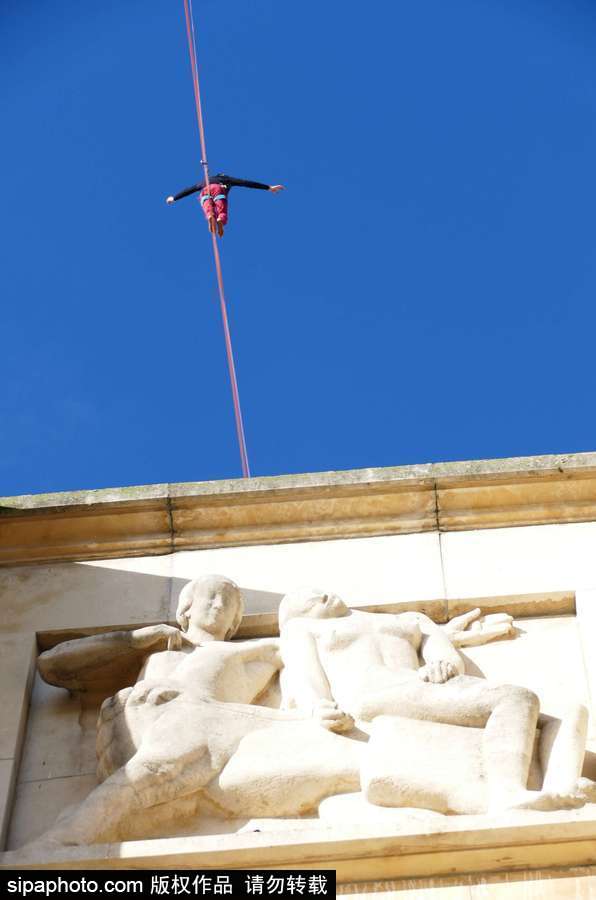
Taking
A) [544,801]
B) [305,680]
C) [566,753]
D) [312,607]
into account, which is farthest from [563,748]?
[312,607]

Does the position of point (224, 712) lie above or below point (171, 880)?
above

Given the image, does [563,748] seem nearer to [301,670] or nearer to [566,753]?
[566,753]

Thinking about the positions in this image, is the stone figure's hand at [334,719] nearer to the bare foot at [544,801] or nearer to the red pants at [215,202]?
the bare foot at [544,801]

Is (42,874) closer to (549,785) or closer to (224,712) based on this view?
(224,712)

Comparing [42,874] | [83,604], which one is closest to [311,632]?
[83,604]

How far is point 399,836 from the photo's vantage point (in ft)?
25.7

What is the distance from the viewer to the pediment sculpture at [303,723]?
26.7ft

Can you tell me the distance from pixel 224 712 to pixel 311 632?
0.83 meters

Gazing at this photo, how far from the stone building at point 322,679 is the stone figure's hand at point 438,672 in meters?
0.02

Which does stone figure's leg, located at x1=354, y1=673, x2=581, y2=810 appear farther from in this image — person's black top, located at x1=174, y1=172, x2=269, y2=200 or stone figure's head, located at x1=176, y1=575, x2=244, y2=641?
person's black top, located at x1=174, y1=172, x2=269, y2=200

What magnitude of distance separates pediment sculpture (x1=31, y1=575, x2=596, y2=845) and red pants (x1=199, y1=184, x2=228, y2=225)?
7.80 m

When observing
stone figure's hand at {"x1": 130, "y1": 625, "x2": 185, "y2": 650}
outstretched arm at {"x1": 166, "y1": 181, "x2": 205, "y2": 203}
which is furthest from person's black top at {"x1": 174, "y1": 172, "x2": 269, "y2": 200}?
stone figure's hand at {"x1": 130, "y1": 625, "x2": 185, "y2": 650}

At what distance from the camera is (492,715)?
27.8ft

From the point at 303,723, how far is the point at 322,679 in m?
0.44
